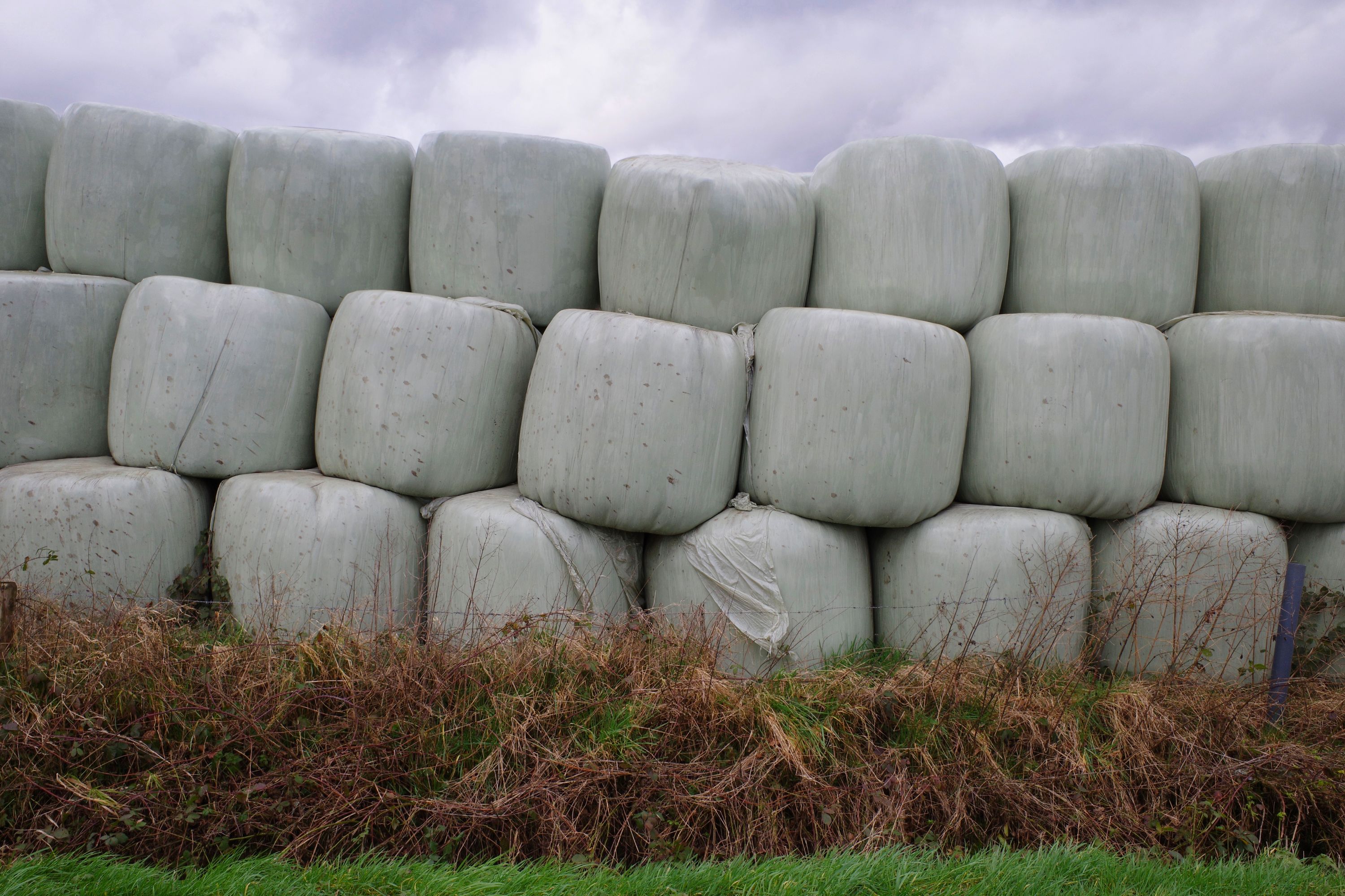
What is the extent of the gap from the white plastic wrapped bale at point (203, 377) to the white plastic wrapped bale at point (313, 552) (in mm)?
175

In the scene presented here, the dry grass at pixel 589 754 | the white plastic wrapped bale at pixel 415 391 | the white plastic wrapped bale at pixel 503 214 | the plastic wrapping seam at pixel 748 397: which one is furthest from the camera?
the white plastic wrapped bale at pixel 503 214

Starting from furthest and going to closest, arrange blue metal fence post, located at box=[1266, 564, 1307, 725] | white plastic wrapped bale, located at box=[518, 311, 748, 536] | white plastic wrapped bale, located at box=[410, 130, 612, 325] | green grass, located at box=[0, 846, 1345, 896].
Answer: white plastic wrapped bale, located at box=[410, 130, 612, 325] < white plastic wrapped bale, located at box=[518, 311, 748, 536] < blue metal fence post, located at box=[1266, 564, 1307, 725] < green grass, located at box=[0, 846, 1345, 896]

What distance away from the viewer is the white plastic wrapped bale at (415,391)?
291 cm

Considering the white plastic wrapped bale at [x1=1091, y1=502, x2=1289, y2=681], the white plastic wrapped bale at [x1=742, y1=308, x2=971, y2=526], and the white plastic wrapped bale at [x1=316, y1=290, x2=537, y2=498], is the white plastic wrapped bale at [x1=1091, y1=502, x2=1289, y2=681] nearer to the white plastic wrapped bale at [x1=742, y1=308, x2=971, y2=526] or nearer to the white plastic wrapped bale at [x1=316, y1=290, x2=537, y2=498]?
the white plastic wrapped bale at [x1=742, y1=308, x2=971, y2=526]

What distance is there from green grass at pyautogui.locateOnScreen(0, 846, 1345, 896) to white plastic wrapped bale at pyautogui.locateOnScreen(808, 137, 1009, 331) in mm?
1811

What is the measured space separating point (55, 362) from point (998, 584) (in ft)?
11.5

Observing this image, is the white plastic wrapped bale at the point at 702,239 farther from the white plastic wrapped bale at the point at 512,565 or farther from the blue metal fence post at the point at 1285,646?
the blue metal fence post at the point at 1285,646

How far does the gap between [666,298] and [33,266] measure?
8.49 feet

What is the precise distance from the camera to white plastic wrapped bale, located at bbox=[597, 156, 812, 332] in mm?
2982

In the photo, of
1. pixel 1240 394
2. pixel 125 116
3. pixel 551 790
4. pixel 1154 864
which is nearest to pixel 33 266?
pixel 125 116

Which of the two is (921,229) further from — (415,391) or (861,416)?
(415,391)

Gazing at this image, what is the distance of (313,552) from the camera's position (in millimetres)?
2863

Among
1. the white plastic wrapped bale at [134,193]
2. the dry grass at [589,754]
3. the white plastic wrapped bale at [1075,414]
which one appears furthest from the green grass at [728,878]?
the white plastic wrapped bale at [134,193]

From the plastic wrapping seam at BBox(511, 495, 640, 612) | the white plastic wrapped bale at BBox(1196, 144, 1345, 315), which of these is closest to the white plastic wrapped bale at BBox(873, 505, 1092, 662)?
the plastic wrapping seam at BBox(511, 495, 640, 612)
